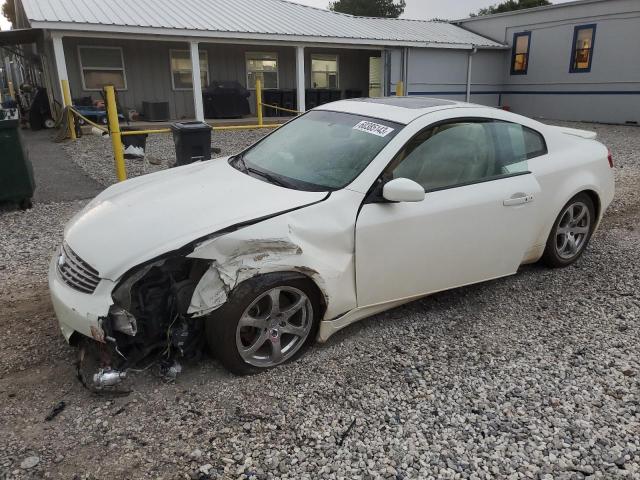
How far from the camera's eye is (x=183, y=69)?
17.9 m

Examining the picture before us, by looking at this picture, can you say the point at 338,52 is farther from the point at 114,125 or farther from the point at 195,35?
the point at 114,125

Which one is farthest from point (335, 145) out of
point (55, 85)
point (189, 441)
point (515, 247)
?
point (55, 85)

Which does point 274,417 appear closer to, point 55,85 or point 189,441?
point 189,441

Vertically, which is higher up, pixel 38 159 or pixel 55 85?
pixel 55 85

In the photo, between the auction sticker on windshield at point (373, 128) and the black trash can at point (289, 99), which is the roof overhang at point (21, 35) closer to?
the black trash can at point (289, 99)

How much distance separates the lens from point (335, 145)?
366 centimetres

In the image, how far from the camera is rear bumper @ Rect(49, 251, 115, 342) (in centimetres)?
268

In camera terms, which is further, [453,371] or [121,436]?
[453,371]

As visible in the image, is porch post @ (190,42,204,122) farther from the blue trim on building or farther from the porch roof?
the blue trim on building

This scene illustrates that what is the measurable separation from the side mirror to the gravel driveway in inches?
39.7

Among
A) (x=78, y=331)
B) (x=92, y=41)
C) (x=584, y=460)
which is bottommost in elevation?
(x=584, y=460)

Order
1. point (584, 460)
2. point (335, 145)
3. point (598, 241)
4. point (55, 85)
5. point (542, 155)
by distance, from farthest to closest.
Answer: point (55, 85) → point (598, 241) → point (542, 155) → point (335, 145) → point (584, 460)

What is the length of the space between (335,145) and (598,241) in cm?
352

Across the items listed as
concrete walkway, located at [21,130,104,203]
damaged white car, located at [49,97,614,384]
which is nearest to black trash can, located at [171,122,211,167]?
concrete walkway, located at [21,130,104,203]
